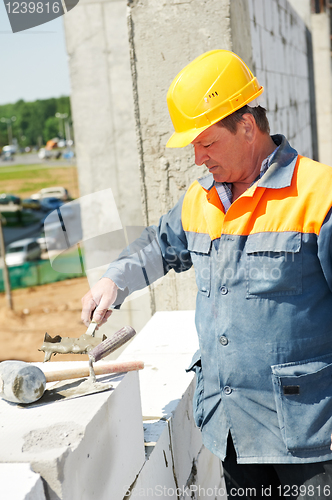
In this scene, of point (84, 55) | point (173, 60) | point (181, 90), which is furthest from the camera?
point (84, 55)

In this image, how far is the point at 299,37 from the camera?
262 inches

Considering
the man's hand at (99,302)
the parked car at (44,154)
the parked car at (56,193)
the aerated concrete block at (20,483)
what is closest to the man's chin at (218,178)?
the man's hand at (99,302)

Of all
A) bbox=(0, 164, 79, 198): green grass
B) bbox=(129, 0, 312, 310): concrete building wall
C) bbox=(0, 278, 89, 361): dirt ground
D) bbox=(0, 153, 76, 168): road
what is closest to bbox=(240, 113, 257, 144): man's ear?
bbox=(129, 0, 312, 310): concrete building wall

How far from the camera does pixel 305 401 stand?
141cm

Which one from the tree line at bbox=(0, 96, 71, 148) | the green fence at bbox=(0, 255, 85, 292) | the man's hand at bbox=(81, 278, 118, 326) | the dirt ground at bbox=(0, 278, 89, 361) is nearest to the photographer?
the man's hand at bbox=(81, 278, 118, 326)

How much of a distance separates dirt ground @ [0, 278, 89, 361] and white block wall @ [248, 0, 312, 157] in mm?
8981

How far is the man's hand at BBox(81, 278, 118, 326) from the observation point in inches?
65.3

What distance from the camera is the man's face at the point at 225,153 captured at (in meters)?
1.56

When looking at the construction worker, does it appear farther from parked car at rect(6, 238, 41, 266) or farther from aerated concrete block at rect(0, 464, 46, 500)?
parked car at rect(6, 238, 41, 266)

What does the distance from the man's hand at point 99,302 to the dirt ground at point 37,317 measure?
39.0 feet

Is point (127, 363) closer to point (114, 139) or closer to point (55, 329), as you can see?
point (114, 139)

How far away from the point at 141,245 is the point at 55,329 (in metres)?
17.3

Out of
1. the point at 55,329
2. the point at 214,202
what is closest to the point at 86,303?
the point at 214,202

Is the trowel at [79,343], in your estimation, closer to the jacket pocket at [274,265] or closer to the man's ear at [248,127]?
the jacket pocket at [274,265]
